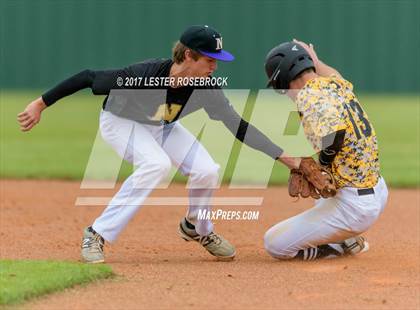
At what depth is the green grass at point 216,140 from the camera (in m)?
12.7

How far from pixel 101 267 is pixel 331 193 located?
6.05 ft

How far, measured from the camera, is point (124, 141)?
22.5ft

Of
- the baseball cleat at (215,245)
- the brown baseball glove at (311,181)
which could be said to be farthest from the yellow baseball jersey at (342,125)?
the baseball cleat at (215,245)

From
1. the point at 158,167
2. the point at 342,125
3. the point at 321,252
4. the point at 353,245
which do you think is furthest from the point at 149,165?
the point at 353,245

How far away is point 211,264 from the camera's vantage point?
6.80 metres

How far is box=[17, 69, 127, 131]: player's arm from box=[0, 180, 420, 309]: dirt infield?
1158mm

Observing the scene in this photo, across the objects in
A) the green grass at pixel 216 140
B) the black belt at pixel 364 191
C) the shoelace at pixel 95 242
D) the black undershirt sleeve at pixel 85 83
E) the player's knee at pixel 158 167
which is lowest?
the green grass at pixel 216 140

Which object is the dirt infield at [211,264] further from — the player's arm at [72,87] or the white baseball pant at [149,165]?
the player's arm at [72,87]

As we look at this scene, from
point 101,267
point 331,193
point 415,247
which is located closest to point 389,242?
point 415,247

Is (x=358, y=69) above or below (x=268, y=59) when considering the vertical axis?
below

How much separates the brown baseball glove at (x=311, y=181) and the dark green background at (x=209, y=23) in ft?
57.0

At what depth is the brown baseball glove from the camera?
21.1 feet

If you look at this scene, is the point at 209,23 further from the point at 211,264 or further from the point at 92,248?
the point at 92,248

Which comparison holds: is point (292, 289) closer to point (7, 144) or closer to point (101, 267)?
point (101, 267)
